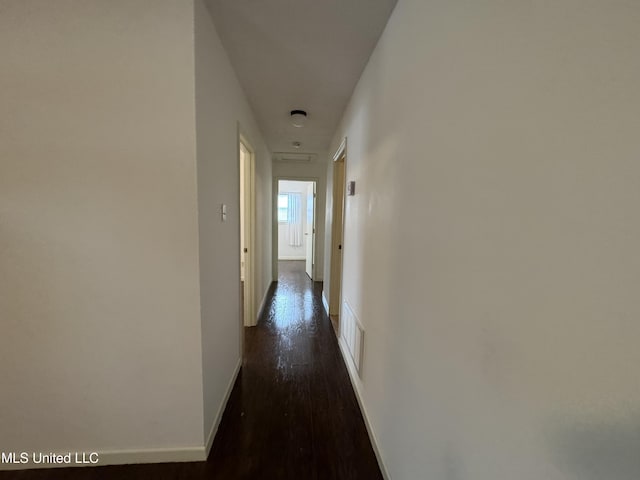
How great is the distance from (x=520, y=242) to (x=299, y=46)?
1.77 m

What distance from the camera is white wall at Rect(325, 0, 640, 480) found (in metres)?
0.40

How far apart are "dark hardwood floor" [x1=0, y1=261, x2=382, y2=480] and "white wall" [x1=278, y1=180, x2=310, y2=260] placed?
5.00 m

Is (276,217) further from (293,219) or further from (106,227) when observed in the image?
(106,227)

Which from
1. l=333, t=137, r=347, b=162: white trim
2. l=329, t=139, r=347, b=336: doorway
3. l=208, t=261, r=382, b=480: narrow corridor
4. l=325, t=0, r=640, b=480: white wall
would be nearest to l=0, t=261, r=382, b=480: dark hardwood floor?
l=208, t=261, r=382, b=480: narrow corridor

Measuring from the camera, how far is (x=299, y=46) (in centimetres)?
167

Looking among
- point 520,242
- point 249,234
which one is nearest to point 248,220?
point 249,234

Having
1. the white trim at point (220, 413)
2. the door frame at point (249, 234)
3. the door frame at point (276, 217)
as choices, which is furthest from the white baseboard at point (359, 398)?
the door frame at point (276, 217)

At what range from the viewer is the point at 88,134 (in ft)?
4.02

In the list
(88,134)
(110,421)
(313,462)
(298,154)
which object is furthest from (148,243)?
(298,154)

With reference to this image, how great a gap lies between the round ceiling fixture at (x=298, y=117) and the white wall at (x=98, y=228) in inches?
63.3

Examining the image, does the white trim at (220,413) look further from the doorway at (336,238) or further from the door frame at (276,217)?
the door frame at (276,217)

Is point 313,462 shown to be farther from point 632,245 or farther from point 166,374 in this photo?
point 632,245

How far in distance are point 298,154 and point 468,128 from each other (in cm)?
405

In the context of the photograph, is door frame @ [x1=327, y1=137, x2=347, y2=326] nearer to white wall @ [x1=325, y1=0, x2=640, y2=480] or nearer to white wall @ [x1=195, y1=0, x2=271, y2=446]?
white wall @ [x1=195, y1=0, x2=271, y2=446]
